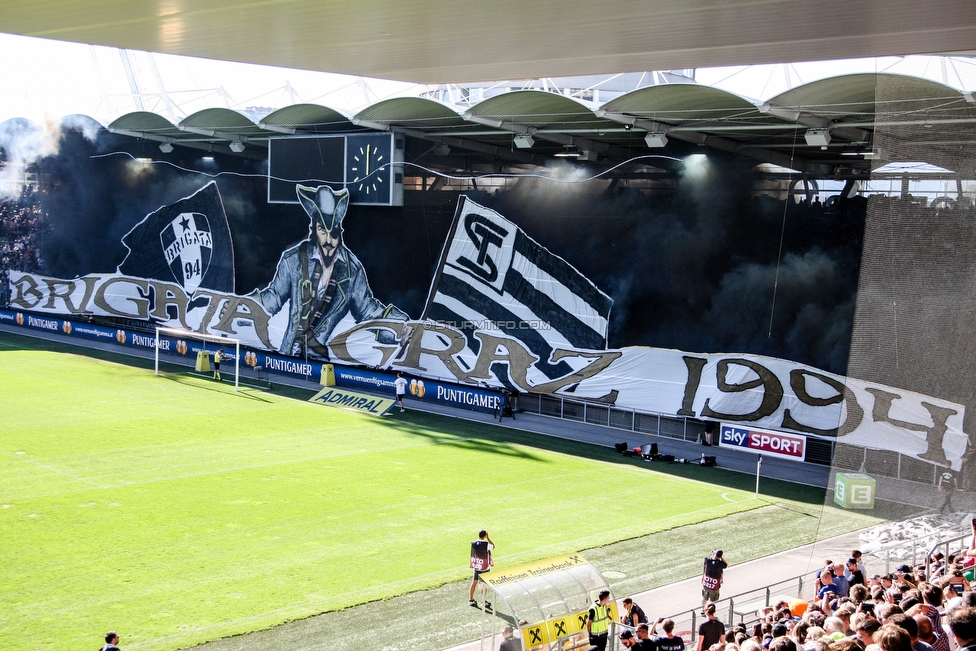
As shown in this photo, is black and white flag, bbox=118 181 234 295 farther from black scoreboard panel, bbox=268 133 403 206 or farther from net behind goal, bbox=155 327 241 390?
black scoreboard panel, bbox=268 133 403 206

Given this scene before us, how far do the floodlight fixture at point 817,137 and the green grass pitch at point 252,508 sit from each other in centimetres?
1022

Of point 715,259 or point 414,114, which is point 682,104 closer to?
point 715,259

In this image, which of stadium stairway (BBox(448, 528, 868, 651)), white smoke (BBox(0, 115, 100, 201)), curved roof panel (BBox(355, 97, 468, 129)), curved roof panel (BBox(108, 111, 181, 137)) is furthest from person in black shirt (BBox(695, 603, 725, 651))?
white smoke (BBox(0, 115, 100, 201))

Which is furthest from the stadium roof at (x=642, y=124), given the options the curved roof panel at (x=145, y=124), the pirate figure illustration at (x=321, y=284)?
the curved roof panel at (x=145, y=124)

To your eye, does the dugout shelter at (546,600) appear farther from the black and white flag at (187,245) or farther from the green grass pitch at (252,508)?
the black and white flag at (187,245)

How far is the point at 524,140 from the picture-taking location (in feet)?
107

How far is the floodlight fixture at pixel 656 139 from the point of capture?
95.8 feet

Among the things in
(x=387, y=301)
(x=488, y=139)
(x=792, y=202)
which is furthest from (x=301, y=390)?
(x=792, y=202)

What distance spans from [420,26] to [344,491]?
13269 mm

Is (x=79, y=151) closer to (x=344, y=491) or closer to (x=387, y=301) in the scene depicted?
(x=387, y=301)

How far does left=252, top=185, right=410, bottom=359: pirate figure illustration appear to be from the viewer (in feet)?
125

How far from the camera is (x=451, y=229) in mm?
35406

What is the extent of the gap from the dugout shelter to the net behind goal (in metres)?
28.7

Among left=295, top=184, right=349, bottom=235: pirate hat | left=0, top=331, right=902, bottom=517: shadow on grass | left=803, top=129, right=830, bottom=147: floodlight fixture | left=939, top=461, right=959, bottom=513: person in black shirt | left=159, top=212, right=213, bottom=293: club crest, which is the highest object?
left=803, top=129, right=830, bottom=147: floodlight fixture
